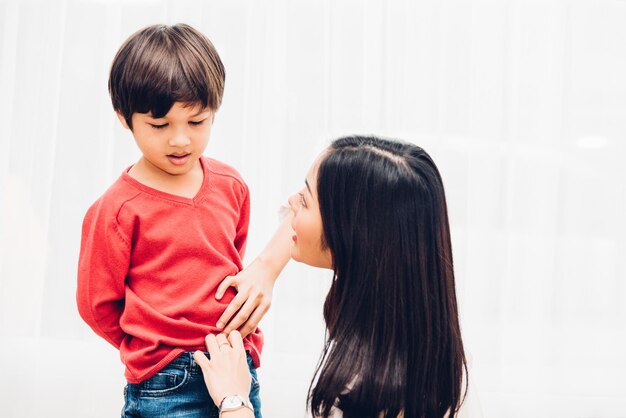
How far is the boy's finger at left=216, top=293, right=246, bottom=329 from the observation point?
4.02 ft

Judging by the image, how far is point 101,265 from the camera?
1166mm

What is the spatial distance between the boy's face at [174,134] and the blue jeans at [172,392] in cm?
35

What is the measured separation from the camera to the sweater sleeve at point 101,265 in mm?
1153

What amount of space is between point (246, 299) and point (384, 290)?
27 cm

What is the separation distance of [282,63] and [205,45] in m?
0.88

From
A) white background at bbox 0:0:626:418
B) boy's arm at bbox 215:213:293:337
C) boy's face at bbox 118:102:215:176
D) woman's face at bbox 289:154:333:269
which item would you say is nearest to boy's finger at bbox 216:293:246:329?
boy's arm at bbox 215:213:293:337

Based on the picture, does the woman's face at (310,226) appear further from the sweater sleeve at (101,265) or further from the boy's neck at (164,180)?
the sweater sleeve at (101,265)

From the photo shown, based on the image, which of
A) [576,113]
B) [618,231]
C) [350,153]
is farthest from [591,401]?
[350,153]

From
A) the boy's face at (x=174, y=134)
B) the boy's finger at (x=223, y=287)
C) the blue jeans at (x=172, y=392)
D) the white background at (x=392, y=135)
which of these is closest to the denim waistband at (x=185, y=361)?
the blue jeans at (x=172, y=392)

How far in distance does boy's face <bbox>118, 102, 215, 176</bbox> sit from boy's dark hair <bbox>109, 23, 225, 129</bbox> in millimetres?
14

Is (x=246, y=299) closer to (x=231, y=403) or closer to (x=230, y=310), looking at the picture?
(x=230, y=310)

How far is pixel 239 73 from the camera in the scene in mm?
2053

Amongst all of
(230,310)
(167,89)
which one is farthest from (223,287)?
(167,89)

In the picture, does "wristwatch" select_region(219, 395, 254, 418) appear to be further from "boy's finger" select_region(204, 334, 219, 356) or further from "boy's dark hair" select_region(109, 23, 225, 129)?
"boy's dark hair" select_region(109, 23, 225, 129)
